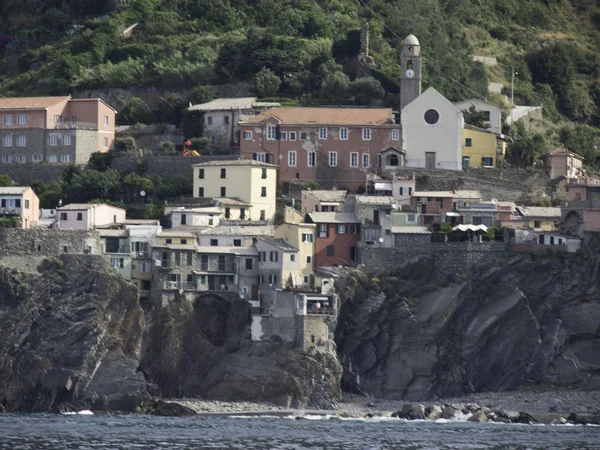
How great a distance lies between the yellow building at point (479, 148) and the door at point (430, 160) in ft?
6.51

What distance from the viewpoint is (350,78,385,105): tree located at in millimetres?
126625

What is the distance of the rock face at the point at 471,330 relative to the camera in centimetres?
10825

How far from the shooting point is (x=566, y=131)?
13312 cm

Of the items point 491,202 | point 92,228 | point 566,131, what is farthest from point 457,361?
point 566,131

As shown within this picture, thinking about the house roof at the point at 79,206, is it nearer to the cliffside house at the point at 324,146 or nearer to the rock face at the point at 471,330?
the cliffside house at the point at 324,146

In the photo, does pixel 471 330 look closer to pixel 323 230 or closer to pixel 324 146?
pixel 323 230

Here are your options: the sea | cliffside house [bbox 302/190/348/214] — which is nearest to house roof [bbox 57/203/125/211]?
cliffside house [bbox 302/190/348/214]

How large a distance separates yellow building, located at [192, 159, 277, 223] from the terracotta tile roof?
11.7 meters

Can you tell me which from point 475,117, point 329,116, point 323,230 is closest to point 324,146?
point 329,116

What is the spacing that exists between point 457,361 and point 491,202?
11.4 meters

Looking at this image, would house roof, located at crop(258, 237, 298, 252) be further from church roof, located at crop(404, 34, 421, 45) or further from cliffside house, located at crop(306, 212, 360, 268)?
church roof, located at crop(404, 34, 421, 45)

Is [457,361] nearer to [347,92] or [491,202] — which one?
[491,202]

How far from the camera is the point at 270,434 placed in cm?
9544

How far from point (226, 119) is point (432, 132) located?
1223cm
